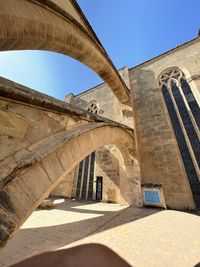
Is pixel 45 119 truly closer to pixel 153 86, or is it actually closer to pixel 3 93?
pixel 3 93

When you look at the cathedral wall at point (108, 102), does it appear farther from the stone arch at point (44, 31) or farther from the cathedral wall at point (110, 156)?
the stone arch at point (44, 31)

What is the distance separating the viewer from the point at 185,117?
609 centimetres

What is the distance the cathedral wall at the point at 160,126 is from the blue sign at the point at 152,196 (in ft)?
2.64

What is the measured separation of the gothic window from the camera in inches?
345

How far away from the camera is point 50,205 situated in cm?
492

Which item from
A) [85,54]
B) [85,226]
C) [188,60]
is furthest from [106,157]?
[188,60]

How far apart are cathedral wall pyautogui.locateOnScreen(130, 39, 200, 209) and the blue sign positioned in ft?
2.64

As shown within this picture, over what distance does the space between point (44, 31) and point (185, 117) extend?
6413 millimetres

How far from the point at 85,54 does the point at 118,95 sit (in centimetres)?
302

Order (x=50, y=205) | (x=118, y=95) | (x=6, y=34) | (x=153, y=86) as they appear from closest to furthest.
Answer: (x=6, y=34), (x=50, y=205), (x=118, y=95), (x=153, y=86)

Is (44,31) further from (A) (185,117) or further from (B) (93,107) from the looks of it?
(B) (93,107)

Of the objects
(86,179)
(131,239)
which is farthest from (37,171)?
(86,179)

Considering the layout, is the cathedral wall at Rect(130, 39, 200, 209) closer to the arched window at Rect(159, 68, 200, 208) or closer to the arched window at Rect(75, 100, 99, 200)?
the arched window at Rect(159, 68, 200, 208)

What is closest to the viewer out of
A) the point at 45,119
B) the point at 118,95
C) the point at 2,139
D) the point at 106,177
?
the point at 2,139
